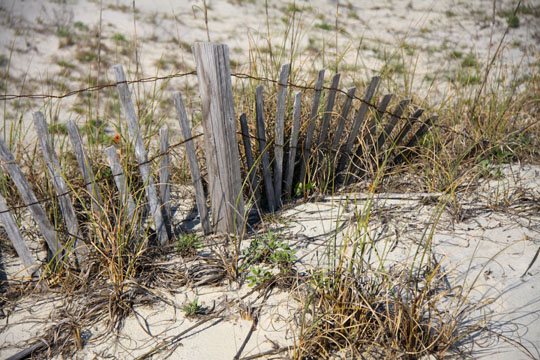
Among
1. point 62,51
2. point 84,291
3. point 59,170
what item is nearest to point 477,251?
point 84,291

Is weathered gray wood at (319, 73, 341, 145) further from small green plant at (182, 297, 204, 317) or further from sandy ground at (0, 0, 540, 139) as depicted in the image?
sandy ground at (0, 0, 540, 139)

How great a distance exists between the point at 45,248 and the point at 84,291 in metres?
0.50

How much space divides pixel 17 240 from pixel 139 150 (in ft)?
2.62

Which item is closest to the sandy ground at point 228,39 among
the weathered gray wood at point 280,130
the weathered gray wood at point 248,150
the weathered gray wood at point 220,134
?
the weathered gray wood at point 280,130

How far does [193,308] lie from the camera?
1854 millimetres

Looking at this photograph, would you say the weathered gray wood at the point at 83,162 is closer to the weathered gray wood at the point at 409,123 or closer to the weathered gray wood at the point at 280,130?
the weathered gray wood at the point at 280,130

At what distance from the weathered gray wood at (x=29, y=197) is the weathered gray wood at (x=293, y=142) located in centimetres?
141

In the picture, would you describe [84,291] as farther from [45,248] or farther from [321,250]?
[321,250]

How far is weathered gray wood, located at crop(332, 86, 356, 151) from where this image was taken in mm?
2451

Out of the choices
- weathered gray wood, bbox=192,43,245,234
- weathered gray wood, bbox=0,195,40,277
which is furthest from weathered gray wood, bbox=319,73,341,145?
weathered gray wood, bbox=0,195,40,277

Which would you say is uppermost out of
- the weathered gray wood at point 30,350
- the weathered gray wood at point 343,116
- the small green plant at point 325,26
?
the small green plant at point 325,26

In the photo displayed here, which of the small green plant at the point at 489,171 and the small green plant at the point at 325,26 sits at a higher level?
the small green plant at the point at 325,26

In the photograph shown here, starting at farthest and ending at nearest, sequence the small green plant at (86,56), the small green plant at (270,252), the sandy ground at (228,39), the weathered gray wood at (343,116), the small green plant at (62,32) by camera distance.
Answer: the small green plant at (62,32) < the small green plant at (86,56) < the sandy ground at (228,39) < the weathered gray wood at (343,116) < the small green plant at (270,252)

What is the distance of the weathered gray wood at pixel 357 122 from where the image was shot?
2.47 m
